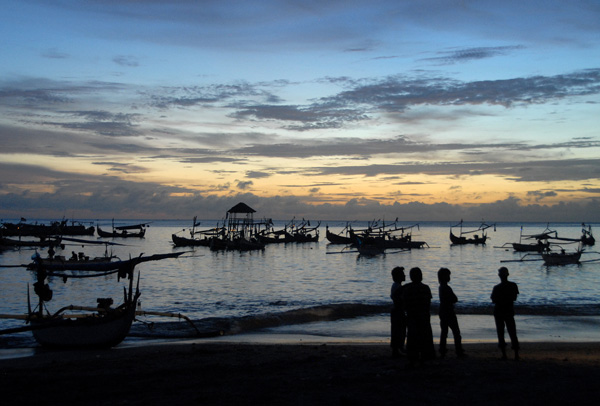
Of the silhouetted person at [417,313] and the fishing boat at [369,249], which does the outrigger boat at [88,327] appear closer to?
the silhouetted person at [417,313]

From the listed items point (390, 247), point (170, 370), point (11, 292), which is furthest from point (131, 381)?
point (390, 247)

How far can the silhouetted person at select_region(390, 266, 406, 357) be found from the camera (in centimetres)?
830

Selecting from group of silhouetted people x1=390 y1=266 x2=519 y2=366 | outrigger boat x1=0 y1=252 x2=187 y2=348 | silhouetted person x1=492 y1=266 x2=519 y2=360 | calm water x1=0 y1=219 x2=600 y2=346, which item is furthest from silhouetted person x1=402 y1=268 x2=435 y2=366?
calm water x1=0 y1=219 x2=600 y2=346

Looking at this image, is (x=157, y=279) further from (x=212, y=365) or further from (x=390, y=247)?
(x=390, y=247)

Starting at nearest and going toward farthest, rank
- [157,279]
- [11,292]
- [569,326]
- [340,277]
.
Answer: [569,326], [11,292], [157,279], [340,277]

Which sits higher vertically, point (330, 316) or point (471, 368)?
point (471, 368)

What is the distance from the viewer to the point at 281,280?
33.5 meters

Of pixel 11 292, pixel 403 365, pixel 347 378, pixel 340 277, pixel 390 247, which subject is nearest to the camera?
pixel 347 378

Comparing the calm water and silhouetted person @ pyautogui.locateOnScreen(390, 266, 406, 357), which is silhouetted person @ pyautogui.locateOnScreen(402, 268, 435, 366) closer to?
silhouetted person @ pyautogui.locateOnScreen(390, 266, 406, 357)

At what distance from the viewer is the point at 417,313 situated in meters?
7.84

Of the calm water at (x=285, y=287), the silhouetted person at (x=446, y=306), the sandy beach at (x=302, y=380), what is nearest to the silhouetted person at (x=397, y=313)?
the sandy beach at (x=302, y=380)

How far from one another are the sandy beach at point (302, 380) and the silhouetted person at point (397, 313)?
315 millimetres

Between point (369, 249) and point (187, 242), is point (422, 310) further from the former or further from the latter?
point (187, 242)

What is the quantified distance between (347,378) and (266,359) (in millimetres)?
2659
